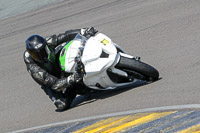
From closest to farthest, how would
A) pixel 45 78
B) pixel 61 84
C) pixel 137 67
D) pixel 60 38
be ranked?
pixel 137 67, pixel 61 84, pixel 45 78, pixel 60 38

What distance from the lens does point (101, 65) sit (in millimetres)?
6832

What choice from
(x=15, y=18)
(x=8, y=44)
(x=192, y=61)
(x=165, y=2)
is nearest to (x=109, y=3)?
(x=165, y=2)

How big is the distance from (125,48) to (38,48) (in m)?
3.30

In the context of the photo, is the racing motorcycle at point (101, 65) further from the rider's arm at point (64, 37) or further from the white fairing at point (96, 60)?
the rider's arm at point (64, 37)

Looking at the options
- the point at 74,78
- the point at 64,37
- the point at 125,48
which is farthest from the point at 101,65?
the point at 125,48

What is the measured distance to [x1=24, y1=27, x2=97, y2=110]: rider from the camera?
23.2 feet

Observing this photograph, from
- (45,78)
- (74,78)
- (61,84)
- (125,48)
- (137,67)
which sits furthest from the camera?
(125,48)

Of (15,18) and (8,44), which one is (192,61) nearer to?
(8,44)

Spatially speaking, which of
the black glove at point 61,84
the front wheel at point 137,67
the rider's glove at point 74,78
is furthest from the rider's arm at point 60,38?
the front wheel at point 137,67

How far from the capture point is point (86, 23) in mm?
13312

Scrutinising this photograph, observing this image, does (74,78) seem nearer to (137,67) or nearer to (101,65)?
(101,65)

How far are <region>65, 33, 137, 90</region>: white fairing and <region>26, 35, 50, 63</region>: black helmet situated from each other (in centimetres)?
37

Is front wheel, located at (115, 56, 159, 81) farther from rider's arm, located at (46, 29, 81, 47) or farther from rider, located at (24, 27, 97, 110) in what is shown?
rider's arm, located at (46, 29, 81, 47)

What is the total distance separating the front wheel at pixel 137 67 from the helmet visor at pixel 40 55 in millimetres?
1206
